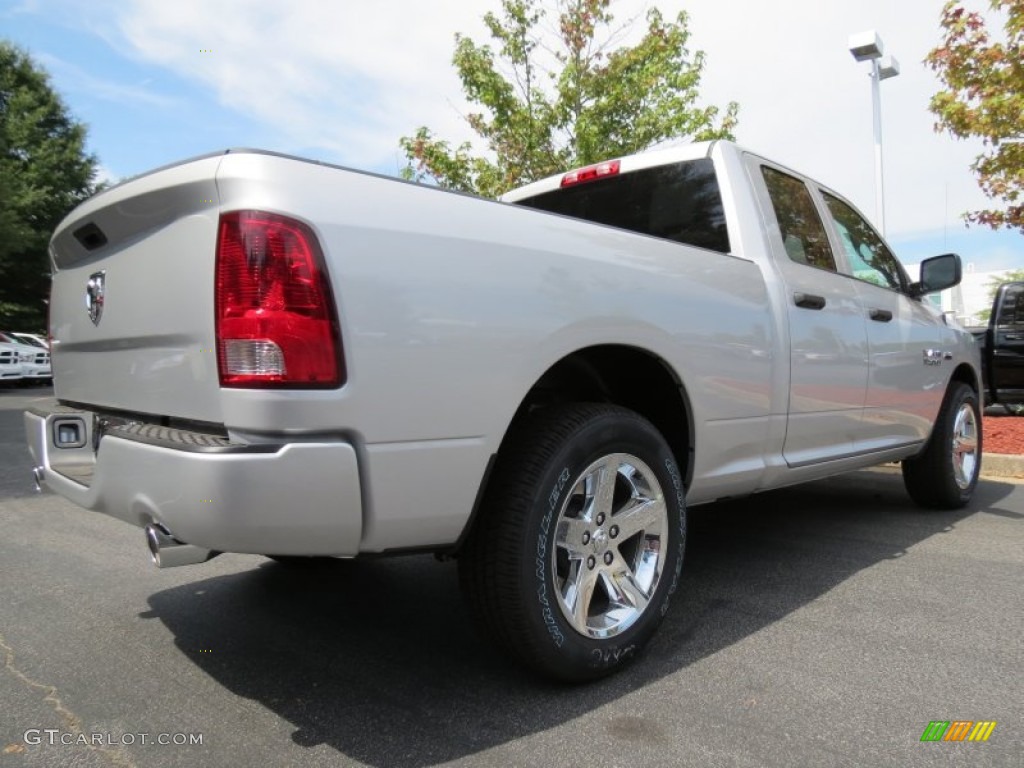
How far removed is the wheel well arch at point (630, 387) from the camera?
2559 mm

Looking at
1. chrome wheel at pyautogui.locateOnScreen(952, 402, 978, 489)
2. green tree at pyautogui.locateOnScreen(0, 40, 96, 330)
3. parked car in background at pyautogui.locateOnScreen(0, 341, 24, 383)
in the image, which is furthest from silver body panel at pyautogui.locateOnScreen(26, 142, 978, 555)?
green tree at pyautogui.locateOnScreen(0, 40, 96, 330)

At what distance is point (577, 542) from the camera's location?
226cm

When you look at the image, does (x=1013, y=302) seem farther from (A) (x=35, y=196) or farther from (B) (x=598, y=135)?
(A) (x=35, y=196)

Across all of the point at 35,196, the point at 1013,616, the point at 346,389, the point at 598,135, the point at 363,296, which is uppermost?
the point at 35,196

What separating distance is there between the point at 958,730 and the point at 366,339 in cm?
192

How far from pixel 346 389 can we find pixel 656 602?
1.32 m

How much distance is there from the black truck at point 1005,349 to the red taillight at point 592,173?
248 inches

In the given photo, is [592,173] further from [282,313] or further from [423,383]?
[282,313]

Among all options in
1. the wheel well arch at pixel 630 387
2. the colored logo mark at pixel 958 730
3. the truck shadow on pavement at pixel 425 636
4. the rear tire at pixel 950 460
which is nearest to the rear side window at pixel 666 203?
the wheel well arch at pixel 630 387

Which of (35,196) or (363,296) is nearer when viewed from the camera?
(363,296)

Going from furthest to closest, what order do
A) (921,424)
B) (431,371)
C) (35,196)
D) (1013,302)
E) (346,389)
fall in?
(35,196) → (1013,302) → (921,424) → (431,371) → (346,389)

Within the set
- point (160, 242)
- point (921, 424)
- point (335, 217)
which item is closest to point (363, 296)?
point (335, 217)

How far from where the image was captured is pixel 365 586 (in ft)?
10.9

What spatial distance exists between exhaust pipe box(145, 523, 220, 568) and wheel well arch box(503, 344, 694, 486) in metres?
1.09
